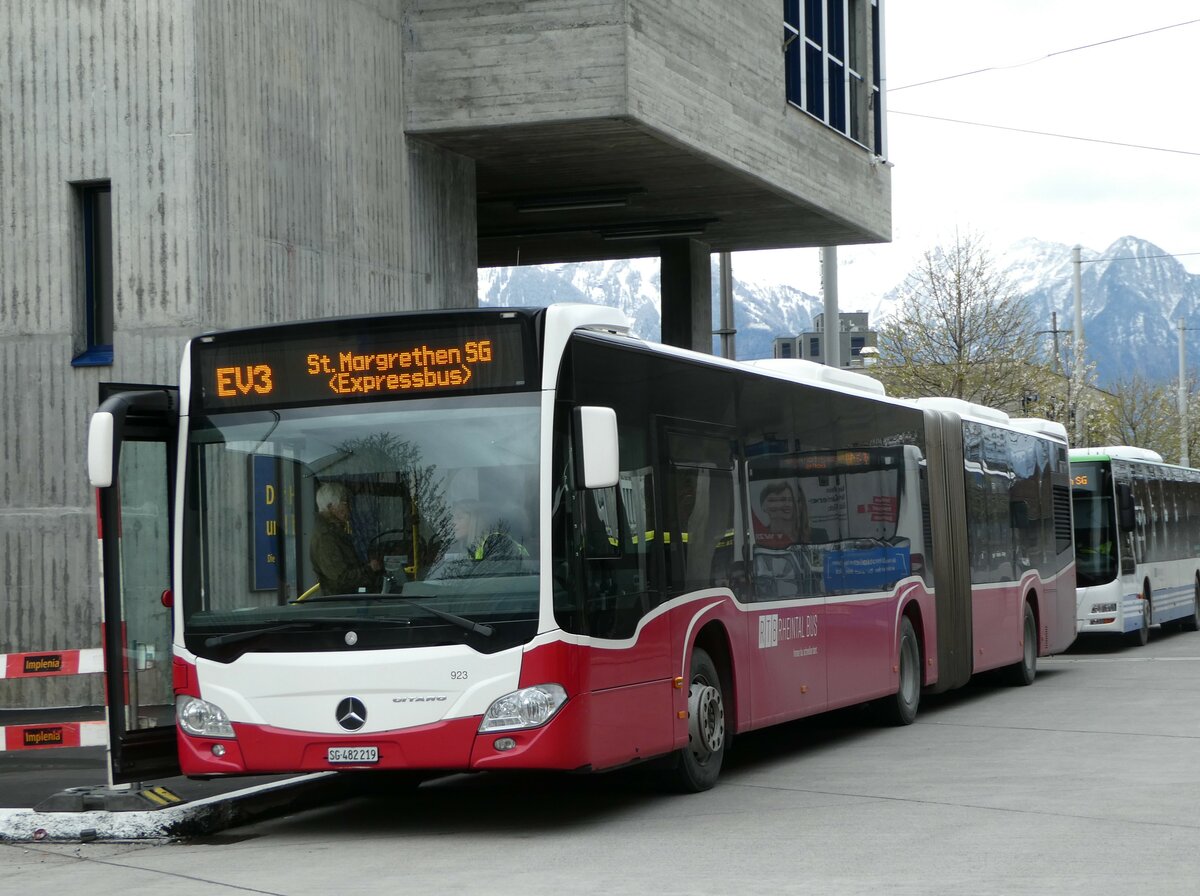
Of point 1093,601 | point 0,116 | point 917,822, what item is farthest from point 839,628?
point 1093,601

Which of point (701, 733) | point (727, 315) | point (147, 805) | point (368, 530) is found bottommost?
point (147, 805)

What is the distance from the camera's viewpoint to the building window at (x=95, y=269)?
1738 centimetres

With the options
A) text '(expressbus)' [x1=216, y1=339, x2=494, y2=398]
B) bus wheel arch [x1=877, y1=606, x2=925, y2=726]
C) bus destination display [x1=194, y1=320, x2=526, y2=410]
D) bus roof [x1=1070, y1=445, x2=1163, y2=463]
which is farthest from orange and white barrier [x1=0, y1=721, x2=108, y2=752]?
bus roof [x1=1070, y1=445, x2=1163, y2=463]

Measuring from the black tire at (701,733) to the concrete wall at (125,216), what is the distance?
730 cm

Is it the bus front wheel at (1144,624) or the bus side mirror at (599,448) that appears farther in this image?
the bus front wheel at (1144,624)

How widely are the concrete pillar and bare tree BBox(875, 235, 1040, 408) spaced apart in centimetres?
1607

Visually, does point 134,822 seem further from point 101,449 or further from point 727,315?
point 727,315

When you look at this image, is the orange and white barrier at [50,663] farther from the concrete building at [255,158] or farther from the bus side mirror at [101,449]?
Result: the concrete building at [255,158]

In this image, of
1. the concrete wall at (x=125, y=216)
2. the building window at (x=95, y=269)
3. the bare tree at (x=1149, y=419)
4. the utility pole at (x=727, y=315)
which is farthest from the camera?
the bare tree at (x=1149, y=419)

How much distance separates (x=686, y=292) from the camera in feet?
94.1

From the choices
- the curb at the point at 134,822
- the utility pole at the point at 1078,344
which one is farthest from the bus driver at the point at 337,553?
the utility pole at the point at 1078,344

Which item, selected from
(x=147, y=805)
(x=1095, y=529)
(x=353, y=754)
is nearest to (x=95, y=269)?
(x=147, y=805)

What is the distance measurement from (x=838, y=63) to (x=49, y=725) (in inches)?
771

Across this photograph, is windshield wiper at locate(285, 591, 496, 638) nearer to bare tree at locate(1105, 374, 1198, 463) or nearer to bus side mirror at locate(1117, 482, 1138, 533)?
bus side mirror at locate(1117, 482, 1138, 533)
